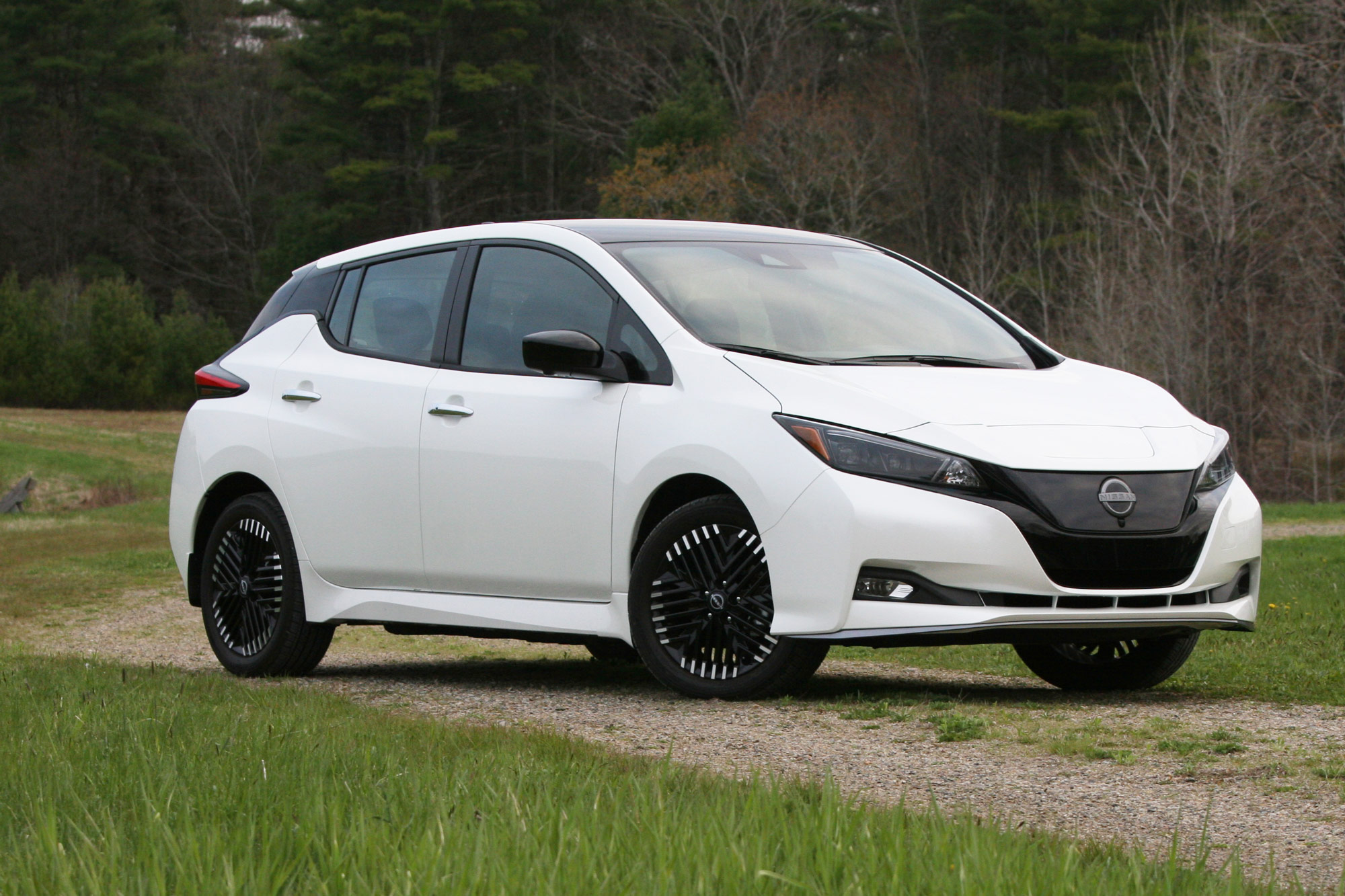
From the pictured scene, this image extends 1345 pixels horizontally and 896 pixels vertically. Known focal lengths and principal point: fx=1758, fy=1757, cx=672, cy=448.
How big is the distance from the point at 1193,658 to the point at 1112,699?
222cm

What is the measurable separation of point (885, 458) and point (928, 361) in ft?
3.12

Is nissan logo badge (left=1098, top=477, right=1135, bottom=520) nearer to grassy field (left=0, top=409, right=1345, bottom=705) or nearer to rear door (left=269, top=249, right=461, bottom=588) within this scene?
grassy field (left=0, top=409, right=1345, bottom=705)

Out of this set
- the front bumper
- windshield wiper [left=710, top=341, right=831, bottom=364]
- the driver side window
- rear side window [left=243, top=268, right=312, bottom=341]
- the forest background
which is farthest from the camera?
the forest background

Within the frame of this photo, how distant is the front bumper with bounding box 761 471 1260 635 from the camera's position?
19.5 feet

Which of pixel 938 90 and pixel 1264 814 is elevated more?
pixel 938 90

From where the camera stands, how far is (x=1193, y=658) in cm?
882

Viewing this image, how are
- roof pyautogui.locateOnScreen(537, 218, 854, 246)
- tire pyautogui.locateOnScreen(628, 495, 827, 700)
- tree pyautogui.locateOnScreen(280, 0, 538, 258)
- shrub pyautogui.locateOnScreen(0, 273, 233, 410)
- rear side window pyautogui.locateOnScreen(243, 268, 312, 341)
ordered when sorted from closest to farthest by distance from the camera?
tire pyautogui.locateOnScreen(628, 495, 827, 700) < roof pyautogui.locateOnScreen(537, 218, 854, 246) < rear side window pyautogui.locateOnScreen(243, 268, 312, 341) < tree pyautogui.locateOnScreen(280, 0, 538, 258) < shrub pyautogui.locateOnScreen(0, 273, 233, 410)

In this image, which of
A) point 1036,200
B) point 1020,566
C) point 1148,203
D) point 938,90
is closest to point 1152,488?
point 1020,566

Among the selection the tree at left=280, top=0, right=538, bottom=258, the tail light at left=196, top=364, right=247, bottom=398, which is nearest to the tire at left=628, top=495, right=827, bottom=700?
the tail light at left=196, top=364, right=247, bottom=398

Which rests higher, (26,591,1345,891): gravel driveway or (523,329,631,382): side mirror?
(523,329,631,382): side mirror

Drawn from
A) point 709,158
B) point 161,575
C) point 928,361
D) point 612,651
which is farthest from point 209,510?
point 709,158

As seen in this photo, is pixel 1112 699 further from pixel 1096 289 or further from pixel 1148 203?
pixel 1148 203

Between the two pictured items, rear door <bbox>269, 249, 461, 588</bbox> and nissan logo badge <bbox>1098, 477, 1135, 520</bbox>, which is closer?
nissan logo badge <bbox>1098, 477, 1135, 520</bbox>

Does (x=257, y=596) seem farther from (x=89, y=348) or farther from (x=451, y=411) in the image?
(x=89, y=348)
